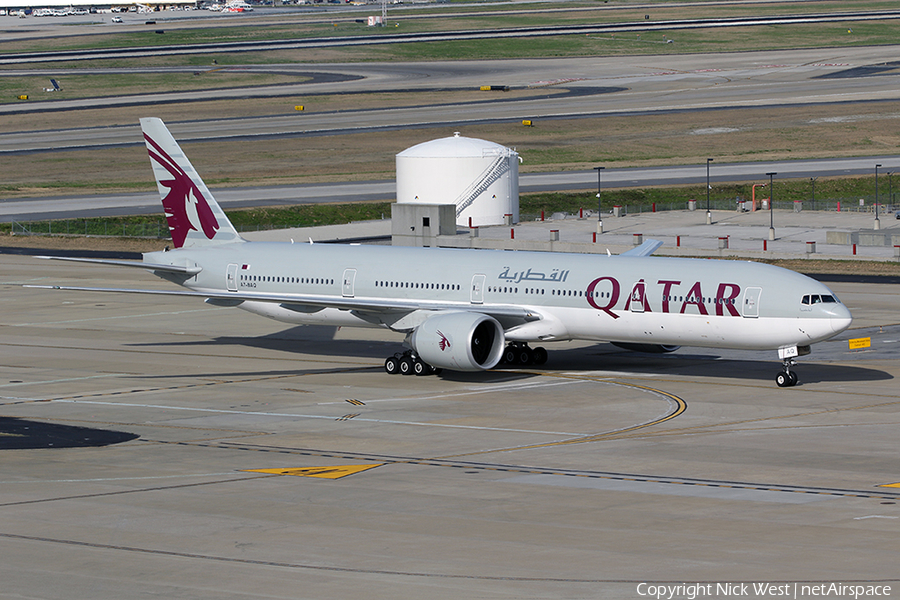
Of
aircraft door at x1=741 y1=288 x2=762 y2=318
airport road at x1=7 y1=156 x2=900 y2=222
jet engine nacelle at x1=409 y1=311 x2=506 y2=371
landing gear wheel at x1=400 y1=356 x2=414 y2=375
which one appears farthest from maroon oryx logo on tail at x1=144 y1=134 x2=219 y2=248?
airport road at x1=7 y1=156 x2=900 y2=222

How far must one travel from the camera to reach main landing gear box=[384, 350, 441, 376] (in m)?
52.5

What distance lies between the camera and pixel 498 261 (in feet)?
175

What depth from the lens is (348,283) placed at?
2184 inches

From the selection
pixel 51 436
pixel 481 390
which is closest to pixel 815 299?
pixel 481 390

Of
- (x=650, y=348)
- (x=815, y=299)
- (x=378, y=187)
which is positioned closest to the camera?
(x=815, y=299)

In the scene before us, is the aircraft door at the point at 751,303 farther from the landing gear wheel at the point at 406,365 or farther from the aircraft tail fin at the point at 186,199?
the aircraft tail fin at the point at 186,199

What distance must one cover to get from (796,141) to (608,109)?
31.3 m

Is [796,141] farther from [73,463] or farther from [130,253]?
[73,463]

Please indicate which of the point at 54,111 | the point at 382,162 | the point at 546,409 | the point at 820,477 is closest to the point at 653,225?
the point at 382,162

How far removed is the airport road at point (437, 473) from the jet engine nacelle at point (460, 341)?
1.23 metres

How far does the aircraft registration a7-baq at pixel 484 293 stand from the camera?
4747 centimetres

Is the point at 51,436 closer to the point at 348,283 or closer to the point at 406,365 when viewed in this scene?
the point at 406,365

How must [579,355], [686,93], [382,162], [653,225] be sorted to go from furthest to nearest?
[686,93], [382,162], [653,225], [579,355]

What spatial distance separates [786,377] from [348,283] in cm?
1910
